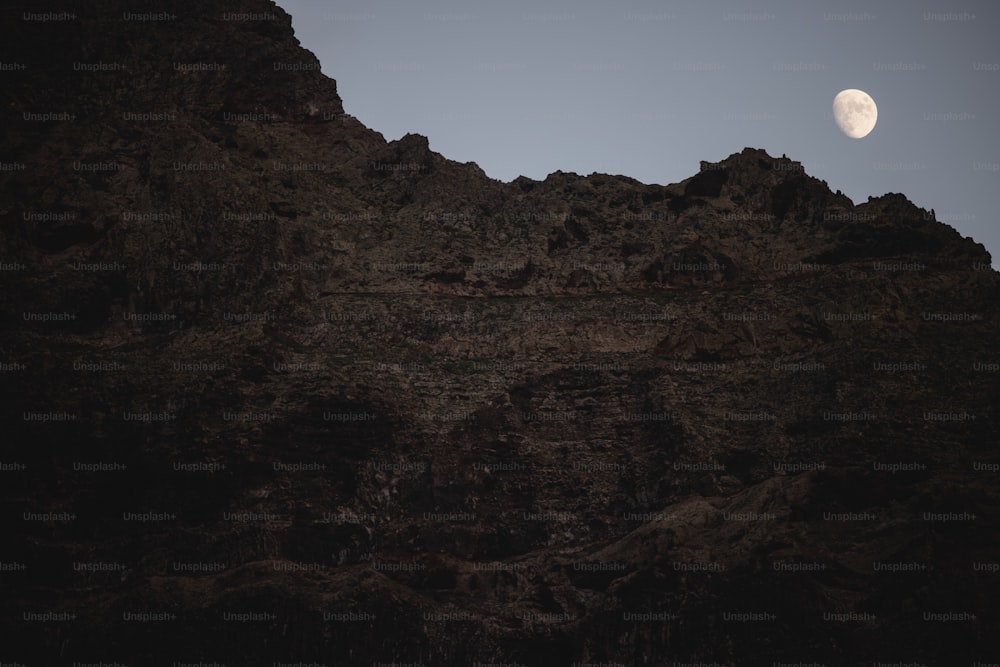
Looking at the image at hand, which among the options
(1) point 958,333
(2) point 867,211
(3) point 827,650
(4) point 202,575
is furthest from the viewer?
(2) point 867,211

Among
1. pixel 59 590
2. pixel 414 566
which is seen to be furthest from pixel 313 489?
pixel 59 590

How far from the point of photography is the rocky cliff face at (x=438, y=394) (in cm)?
4178

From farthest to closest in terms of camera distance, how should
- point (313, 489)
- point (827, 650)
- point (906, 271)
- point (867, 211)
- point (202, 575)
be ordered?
1. point (867, 211)
2. point (906, 271)
3. point (313, 489)
4. point (202, 575)
5. point (827, 650)

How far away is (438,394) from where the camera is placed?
5303 centimetres

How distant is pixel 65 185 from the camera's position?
58781 millimetres

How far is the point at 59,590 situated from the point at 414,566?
14801 millimetres

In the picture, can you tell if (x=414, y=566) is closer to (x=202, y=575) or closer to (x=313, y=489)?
(x=313, y=489)

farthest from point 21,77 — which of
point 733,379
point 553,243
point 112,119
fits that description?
point 733,379

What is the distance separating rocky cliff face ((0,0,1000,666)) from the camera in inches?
1645

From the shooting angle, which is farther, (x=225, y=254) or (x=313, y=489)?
(x=225, y=254)

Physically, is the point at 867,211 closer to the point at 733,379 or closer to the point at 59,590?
the point at 733,379

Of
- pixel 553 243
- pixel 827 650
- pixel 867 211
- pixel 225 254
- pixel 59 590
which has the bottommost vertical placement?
pixel 59 590

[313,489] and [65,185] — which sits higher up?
[65,185]

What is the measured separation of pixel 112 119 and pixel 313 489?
95.1 ft
